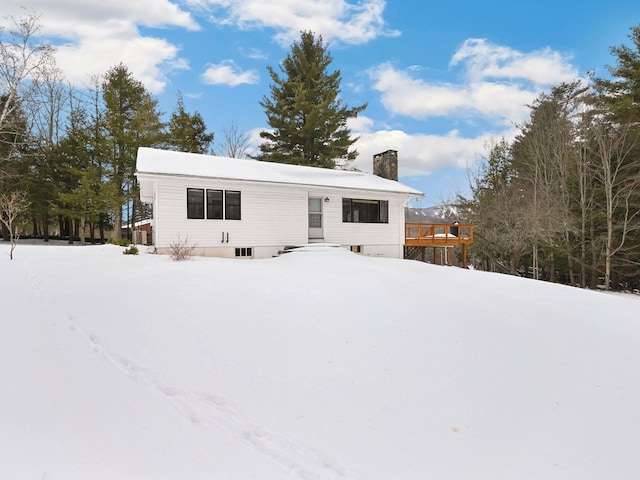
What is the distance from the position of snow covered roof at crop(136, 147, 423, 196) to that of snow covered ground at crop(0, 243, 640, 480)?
6298mm

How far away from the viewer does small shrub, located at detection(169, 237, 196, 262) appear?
1023cm

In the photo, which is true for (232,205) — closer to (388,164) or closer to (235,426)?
(388,164)

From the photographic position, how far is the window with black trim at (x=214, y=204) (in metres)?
12.1

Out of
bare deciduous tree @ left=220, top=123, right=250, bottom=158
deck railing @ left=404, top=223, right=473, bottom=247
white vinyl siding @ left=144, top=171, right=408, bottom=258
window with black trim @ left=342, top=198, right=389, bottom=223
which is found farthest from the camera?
bare deciduous tree @ left=220, top=123, right=250, bottom=158

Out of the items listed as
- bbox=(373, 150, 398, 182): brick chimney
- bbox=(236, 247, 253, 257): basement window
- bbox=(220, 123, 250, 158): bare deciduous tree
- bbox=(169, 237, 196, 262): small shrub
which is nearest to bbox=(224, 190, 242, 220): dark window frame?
bbox=(236, 247, 253, 257): basement window

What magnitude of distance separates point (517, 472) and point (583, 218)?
2279 centimetres

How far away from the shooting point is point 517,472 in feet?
8.55

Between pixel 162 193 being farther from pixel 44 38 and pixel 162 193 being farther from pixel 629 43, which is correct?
pixel 629 43

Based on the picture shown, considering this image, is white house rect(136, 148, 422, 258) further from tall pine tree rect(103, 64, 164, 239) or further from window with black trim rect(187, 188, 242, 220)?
tall pine tree rect(103, 64, 164, 239)

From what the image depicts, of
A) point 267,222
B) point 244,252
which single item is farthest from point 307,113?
point 244,252

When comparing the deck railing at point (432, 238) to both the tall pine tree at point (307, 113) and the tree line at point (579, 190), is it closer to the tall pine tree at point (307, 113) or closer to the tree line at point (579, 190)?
the tree line at point (579, 190)

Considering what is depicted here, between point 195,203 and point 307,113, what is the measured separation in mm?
16774

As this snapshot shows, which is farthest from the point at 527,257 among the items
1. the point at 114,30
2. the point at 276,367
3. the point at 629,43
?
the point at 114,30

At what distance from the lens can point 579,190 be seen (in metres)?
21.1
